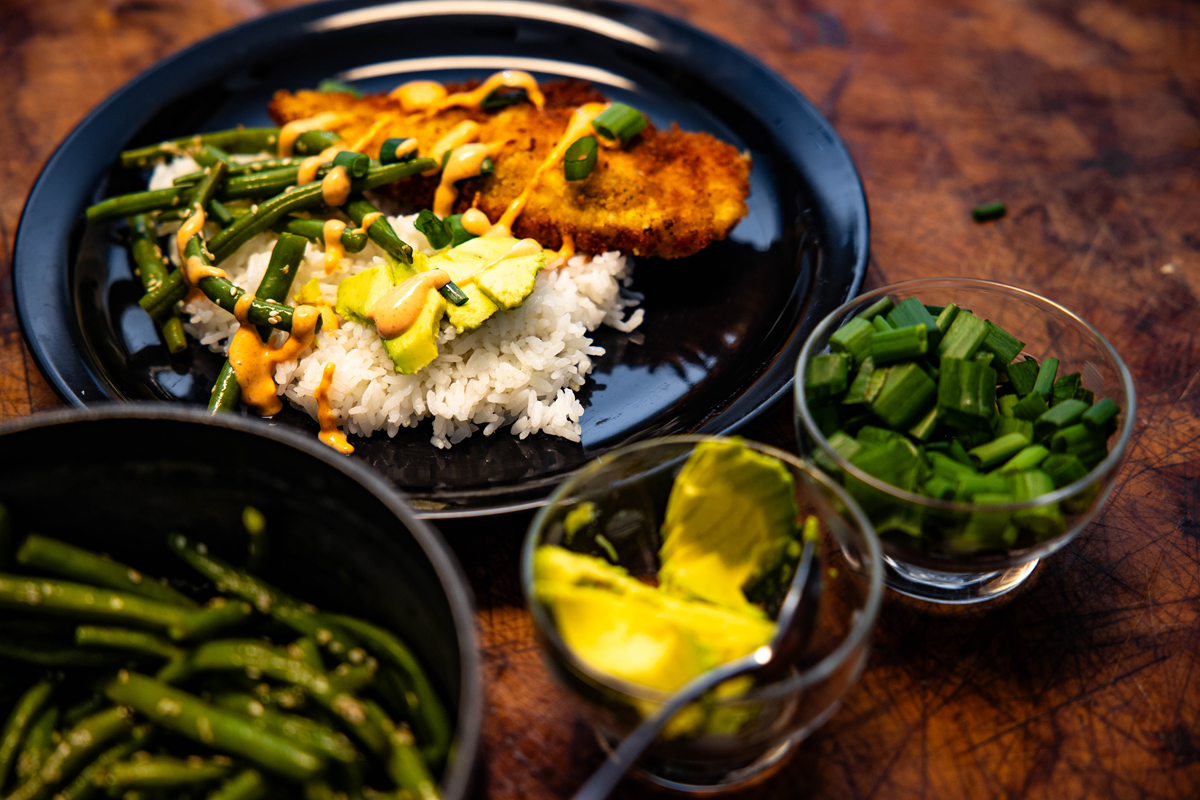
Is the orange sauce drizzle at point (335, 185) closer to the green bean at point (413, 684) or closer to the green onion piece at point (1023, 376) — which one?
the green bean at point (413, 684)

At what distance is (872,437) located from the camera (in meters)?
1.64

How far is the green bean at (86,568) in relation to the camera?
141cm

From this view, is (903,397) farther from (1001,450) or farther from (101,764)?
(101,764)

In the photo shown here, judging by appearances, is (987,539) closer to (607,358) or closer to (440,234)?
(607,358)

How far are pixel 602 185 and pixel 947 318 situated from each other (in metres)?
1.12

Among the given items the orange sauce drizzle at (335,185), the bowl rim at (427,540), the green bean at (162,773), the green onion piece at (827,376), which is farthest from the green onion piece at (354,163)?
the green bean at (162,773)

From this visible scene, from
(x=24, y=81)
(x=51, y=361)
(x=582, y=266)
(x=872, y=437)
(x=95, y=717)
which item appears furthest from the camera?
(x=24, y=81)

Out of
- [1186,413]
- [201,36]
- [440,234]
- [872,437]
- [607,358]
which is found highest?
[201,36]

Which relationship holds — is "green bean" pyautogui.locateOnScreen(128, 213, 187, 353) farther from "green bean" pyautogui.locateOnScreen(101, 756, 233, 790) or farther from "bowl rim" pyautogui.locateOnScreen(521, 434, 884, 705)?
"bowl rim" pyautogui.locateOnScreen(521, 434, 884, 705)

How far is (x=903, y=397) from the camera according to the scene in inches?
65.1

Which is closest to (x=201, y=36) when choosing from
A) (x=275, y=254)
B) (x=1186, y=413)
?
(x=275, y=254)

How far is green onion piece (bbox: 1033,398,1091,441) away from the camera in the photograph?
1612 millimetres

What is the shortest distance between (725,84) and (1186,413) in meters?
1.65

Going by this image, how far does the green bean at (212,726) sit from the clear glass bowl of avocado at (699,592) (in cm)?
39
